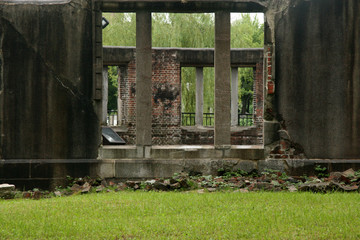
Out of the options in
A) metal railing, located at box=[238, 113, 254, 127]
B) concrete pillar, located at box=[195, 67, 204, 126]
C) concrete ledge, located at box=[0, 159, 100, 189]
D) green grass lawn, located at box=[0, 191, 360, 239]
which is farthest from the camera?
metal railing, located at box=[238, 113, 254, 127]

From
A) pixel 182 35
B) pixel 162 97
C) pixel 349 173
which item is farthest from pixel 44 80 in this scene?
pixel 182 35

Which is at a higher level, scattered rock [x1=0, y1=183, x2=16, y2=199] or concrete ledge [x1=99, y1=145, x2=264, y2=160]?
concrete ledge [x1=99, y1=145, x2=264, y2=160]

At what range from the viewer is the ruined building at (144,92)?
6.92m

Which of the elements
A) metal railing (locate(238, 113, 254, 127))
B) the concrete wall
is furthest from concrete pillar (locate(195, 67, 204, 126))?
metal railing (locate(238, 113, 254, 127))

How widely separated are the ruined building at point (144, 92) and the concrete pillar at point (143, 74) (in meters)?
0.02

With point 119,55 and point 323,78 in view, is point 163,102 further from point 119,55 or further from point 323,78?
point 323,78

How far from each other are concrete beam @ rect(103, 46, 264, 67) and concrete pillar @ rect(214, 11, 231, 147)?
674 centimetres

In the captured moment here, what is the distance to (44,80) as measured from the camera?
22.8 feet

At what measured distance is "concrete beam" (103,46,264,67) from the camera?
13.6 meters

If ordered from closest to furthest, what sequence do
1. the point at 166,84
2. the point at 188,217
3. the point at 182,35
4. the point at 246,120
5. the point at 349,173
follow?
the point at 188,217 → the point at 349,173 → the point at 166,84 → the point at 182,35 → the point at 246,120

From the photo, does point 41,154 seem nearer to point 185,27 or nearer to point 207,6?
point 207,6

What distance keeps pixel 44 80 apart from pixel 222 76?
289cm

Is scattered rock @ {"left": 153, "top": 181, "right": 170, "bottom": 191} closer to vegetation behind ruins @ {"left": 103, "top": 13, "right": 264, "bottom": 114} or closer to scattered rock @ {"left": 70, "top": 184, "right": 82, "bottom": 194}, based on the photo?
scattered rock @ {"left": 70, "top": 184, "right": 82, "bottom": 194}

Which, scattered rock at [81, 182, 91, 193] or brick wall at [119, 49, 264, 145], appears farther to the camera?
brick wall at [119, 49, 264, 145]
